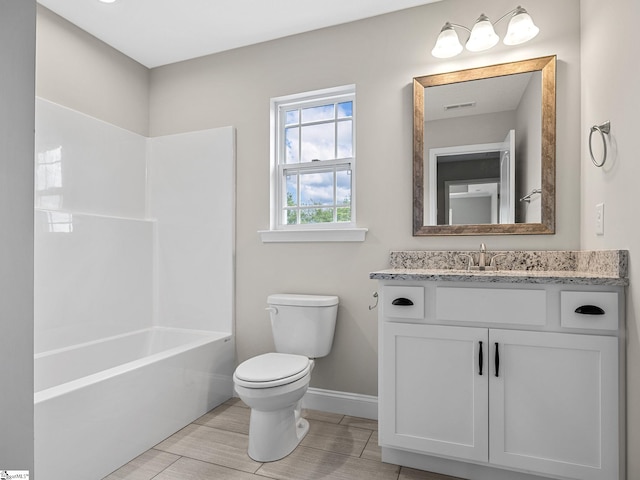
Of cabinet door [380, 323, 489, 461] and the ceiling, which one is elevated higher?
the ceiling

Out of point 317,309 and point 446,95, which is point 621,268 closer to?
A: point 446,95

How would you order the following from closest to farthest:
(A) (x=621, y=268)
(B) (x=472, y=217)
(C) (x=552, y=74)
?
1. (A) (x=621, y=268)
2. (C) (x=552, y=74)
3. (B) (x=472, y=217)

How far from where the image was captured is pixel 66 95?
8.06 feet

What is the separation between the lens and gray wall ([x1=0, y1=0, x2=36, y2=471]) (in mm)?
644

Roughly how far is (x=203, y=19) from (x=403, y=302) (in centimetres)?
213

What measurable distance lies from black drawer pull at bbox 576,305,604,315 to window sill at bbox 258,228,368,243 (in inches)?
46.4

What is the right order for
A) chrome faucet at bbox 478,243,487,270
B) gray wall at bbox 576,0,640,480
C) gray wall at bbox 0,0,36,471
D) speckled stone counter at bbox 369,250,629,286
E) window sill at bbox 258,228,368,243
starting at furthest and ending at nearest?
window sill at bbox 258,228,368,243
chrome faucet at bbox 478,243,487,270
speckled stone counter at bbox 369,250,629,286
gray wall at bbox 576,0,640,480
gray wall at bbox 0,0,36,471

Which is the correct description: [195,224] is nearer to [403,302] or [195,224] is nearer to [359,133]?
[359,133]

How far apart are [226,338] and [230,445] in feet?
2.44

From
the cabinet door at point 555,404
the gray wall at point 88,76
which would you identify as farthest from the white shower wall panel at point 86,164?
the cabinet door at point 555,404

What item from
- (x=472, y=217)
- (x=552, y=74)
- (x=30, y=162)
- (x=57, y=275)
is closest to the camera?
(x=30, y=162)

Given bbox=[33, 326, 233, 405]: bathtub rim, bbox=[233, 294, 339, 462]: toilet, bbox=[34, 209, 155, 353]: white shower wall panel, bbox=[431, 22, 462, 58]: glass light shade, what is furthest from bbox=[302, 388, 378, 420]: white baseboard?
bbox=[431, 22, 462, 58]: glass light shade

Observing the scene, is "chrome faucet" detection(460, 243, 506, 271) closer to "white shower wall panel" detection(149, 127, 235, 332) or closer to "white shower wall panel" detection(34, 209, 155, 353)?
"white shower wall panel" detection(149, 127, 235, 332)

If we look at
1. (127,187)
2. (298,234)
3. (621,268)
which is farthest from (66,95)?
(621,268)
